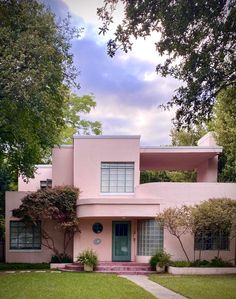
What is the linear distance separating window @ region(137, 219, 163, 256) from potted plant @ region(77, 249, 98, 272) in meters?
2.51

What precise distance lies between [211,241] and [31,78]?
11633 millimetres

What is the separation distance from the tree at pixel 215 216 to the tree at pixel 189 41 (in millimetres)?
10031

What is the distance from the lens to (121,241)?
24375 mm

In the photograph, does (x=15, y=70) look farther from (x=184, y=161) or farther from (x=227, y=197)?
(x=184, y=161)

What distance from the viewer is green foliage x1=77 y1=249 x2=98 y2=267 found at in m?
22.0

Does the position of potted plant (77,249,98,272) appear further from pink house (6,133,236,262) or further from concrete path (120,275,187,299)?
concrete path (120,275,187,299)

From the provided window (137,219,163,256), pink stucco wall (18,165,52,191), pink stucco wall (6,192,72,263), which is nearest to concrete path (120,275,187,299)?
window (137,219,163,256)

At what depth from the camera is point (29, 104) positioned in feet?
62.1

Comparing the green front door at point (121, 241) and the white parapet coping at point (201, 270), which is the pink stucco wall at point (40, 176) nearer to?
the green front door at point (121, 241)

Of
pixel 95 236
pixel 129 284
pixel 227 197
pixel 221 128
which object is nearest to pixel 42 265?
pixel 95 236

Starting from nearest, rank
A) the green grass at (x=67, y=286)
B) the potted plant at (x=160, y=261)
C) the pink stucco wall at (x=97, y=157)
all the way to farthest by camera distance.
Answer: the green grass at (x=67, y=286) → the potted plant at (x=160, y=261) → the pink stucco wall at (x=97, y=157)

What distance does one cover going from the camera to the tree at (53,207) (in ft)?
78.2

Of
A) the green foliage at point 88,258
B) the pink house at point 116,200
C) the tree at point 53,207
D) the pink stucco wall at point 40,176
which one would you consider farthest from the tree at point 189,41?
the pink stucco wall at point 40,176

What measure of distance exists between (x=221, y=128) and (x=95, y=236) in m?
11.3
